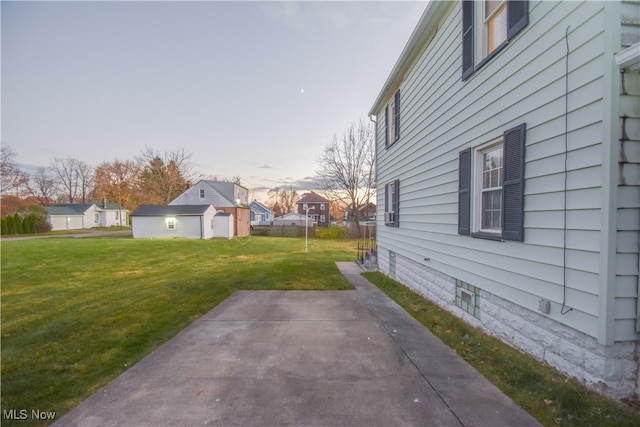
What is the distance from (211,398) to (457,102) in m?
5.33

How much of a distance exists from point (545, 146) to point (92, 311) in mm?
7737

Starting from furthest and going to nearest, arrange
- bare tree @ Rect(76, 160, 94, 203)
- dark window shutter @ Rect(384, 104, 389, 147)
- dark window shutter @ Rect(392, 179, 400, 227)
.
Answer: bare tree @ Rect(76, 160, 94, 203) → dark window shutter @ Rect(384, 104, 389, 147) → dark window shutter @ Rect(392, 179, 400, 227)

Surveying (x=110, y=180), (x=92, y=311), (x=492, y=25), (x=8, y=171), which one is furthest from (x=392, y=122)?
(x=110, y=180)

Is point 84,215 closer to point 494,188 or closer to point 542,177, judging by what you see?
point 494,188

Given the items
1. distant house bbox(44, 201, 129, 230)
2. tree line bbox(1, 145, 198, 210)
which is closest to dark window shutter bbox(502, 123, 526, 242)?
tree line bbox(1, 145, 198, 210)

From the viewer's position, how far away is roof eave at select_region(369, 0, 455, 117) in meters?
4.96

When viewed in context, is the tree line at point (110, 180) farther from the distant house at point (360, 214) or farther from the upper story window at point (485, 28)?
the upper story window at point (485, 28)

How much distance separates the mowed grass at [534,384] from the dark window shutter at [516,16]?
12.4ft

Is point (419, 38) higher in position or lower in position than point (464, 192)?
higher

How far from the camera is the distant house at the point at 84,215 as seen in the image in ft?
123

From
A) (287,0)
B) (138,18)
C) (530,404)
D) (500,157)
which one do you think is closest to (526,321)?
(530,404)

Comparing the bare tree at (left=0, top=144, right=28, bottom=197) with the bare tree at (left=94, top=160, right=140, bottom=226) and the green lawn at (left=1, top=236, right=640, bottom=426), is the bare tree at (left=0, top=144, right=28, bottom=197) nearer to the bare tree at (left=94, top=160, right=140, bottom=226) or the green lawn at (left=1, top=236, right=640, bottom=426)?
the bare tree at (left=94, top=160, right=140, bottom=226)

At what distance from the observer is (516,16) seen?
10.6 feet

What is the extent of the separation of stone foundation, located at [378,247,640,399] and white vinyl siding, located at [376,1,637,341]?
0.13 meters
